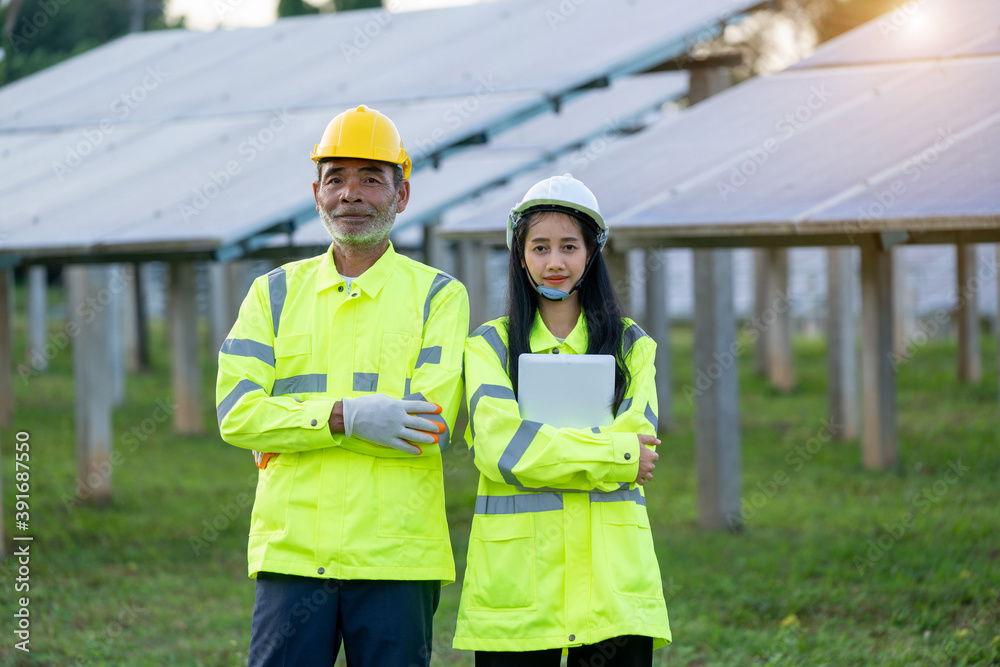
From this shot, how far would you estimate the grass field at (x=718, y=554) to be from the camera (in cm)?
549

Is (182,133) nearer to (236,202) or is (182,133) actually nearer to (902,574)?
(236,202)

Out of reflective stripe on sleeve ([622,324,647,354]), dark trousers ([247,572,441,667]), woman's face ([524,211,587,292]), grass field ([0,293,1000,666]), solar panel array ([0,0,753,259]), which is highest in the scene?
solar panel array ([0,0,753,259])

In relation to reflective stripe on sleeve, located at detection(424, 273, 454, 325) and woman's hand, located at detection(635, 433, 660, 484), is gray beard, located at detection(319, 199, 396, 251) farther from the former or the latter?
woman's hand, located at detection(635, 433, 660, 484)

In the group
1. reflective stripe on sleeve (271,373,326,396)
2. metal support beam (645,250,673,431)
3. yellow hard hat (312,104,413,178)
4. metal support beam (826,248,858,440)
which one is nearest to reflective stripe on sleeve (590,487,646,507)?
reflective stripe on sleeve (271,373,326,396)

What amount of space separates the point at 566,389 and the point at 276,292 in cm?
87

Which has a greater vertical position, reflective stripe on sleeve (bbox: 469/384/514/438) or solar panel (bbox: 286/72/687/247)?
solar panel (bbox: 286/72/687/247)

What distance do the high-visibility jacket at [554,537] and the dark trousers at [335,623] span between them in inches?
5.5

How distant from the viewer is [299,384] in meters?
3.09

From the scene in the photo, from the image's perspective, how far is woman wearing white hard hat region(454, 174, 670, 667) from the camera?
2.88 metres

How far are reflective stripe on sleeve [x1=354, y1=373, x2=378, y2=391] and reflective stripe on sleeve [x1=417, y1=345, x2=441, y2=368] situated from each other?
14 cm

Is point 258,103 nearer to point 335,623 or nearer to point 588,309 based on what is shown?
point 588,309

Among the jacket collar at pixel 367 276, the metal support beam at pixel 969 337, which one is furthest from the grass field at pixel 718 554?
the jacket collar at pixel 367 276

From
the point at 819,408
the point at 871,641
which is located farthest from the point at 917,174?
the point at 819,408

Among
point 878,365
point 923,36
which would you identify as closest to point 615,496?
point 923,36
